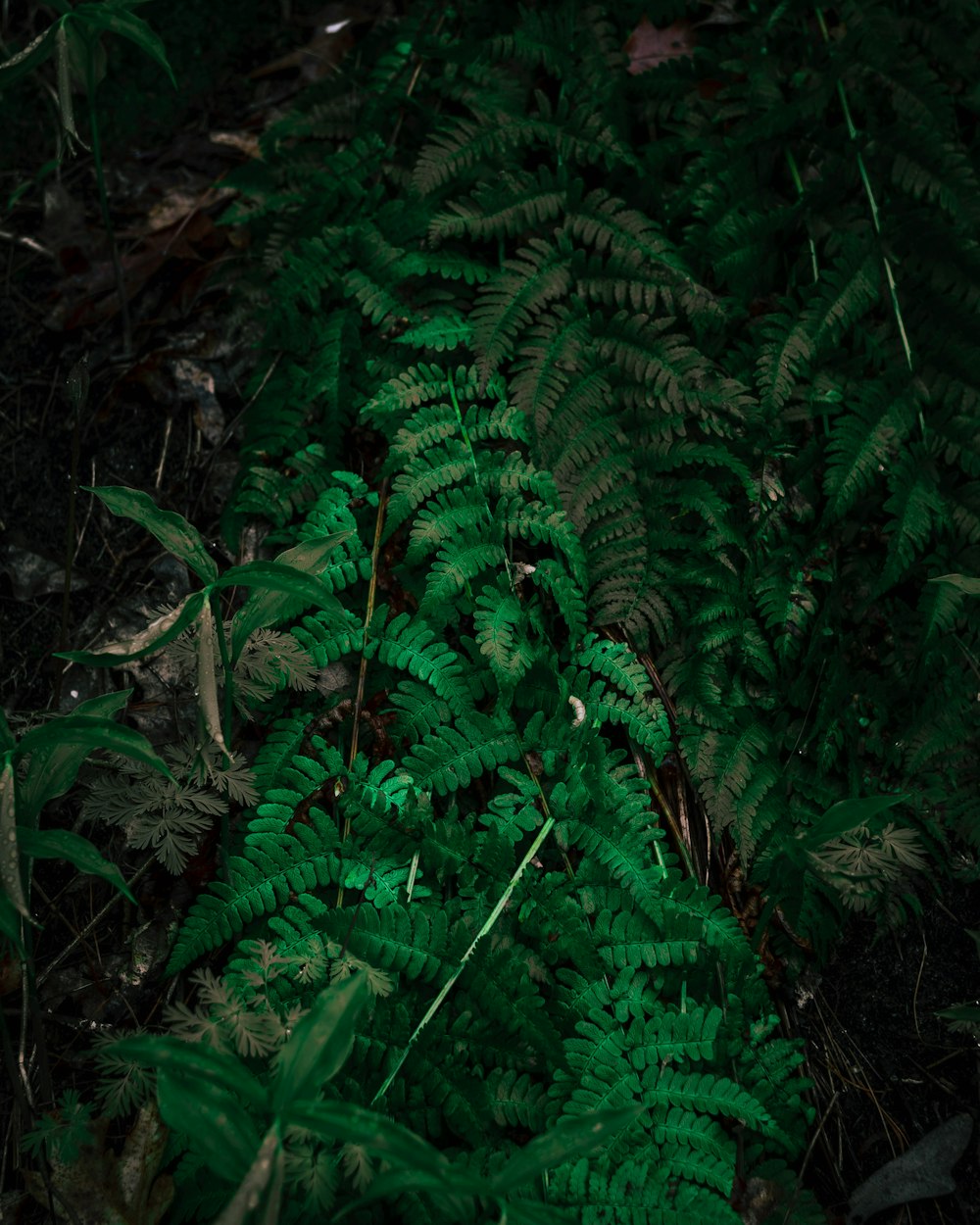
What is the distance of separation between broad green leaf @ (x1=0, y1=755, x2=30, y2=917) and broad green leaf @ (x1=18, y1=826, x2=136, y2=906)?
0.10 feet

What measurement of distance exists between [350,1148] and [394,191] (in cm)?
272

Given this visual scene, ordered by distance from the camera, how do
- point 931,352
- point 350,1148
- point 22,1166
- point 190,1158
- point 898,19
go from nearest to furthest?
point 350,1148, point 190,1158, point 22,1166, point 931,352, point 898,19

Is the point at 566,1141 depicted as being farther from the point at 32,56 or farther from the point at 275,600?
the point at 32,56

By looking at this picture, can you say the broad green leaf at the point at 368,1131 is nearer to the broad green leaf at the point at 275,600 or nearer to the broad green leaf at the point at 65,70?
the broad green leaf at the point at 275,600

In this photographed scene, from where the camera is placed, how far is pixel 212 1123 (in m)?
1.48

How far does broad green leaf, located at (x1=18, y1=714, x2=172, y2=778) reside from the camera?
1771 millimetres

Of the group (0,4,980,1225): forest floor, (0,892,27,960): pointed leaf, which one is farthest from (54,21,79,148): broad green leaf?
(0,892,27,960): pointed leaf

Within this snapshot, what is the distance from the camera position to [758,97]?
9.45 ft

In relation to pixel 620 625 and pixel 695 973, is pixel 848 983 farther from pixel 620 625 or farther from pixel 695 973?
pixel 620 625

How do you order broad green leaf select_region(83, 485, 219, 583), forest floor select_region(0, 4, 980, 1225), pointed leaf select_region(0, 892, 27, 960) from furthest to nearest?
1. forest floor select_region(0, 4, 980, 1225)
2. broad green leaf select_region(83, 485, 219, 583)
3. pointed leaf select_region(0, 892, 27, 960)

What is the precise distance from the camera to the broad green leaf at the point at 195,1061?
146 cm

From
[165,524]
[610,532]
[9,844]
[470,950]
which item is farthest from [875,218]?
[9,844]

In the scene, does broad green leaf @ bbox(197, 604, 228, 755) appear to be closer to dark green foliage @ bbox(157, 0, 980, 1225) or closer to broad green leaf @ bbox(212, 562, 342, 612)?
broad green leaf @ bbox(212, 562, 342, 612)

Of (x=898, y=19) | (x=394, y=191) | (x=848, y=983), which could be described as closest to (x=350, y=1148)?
(x=848, y=983)
